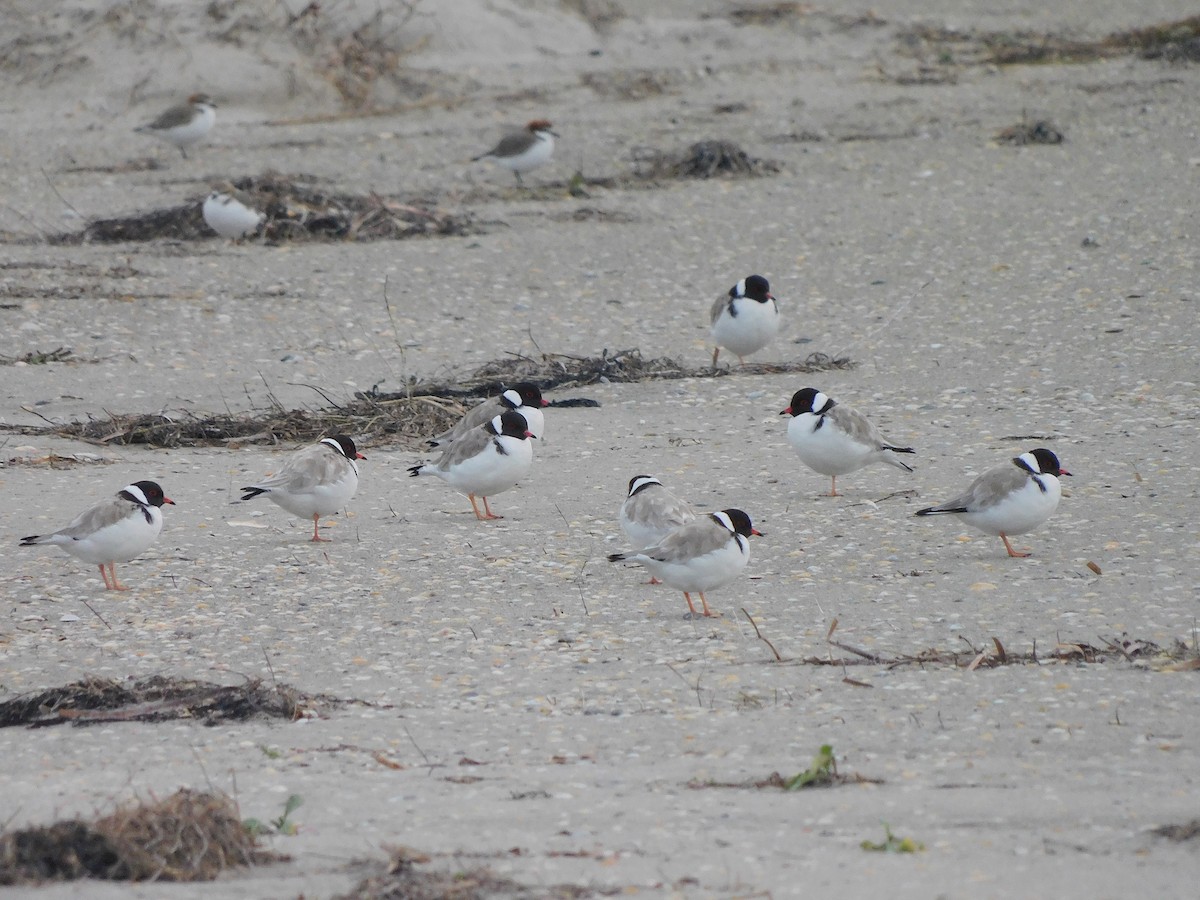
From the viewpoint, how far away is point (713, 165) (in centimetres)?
1692

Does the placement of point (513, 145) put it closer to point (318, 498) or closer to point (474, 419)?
point (474, 419)

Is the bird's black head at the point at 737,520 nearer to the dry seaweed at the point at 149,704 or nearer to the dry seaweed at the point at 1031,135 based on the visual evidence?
the dry seaweed at the point at 149,704

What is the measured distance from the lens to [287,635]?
697 centimetres

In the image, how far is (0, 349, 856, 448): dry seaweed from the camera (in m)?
10.2

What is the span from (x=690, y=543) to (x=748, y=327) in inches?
182

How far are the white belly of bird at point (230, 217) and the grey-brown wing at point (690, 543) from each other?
866 cm

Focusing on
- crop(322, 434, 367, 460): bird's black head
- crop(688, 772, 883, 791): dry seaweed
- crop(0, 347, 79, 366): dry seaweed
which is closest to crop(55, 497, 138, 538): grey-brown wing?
crop(322, 434, 367, 460): bird's black head

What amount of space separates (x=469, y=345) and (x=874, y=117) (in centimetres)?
867

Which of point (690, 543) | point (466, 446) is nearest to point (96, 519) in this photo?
point (466, 446)

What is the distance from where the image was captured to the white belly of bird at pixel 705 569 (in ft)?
22.6

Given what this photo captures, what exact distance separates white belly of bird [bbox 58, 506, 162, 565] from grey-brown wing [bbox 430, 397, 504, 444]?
2482mm

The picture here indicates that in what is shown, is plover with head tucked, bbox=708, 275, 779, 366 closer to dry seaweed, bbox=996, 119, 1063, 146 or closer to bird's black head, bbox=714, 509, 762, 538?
bird's black head, bbox=714, 509, 762, 538

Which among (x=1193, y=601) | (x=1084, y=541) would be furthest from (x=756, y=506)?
(x=1193, y=601)

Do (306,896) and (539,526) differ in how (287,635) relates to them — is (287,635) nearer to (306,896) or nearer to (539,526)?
(539,526)
